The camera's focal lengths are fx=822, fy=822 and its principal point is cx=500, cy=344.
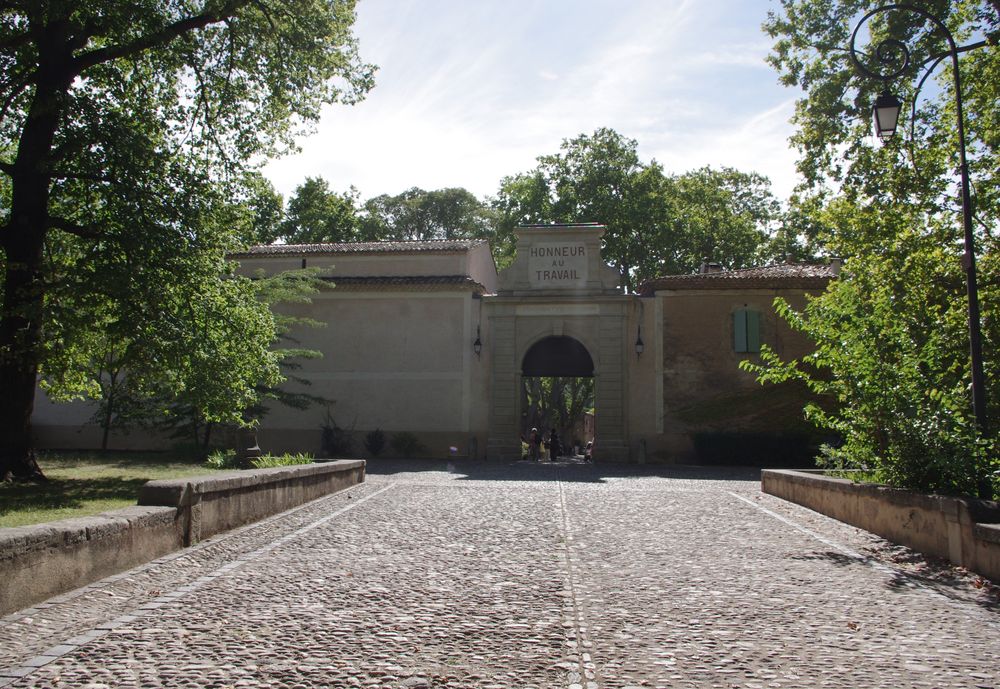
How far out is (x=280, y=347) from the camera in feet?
86.9

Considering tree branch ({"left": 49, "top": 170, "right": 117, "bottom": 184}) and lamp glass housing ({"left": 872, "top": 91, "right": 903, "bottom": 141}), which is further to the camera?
tree branch ({"left": 49, "top": 170, "right": 117, "bottom": 184})

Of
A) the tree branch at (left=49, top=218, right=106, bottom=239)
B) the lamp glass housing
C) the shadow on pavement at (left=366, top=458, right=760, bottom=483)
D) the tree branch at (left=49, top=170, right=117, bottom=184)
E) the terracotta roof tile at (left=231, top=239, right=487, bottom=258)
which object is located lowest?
the shadow on pavement at (left=366, top=458, right=760, bottom=483)

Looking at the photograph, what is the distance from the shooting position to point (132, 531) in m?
6.93

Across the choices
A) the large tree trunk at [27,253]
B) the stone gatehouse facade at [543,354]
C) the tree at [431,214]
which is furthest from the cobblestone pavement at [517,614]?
the tree at [431,214]

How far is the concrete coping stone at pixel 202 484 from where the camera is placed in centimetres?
793

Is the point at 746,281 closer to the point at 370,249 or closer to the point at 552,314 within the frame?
the point at 552,314

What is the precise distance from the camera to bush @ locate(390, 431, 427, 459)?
83.6 ft

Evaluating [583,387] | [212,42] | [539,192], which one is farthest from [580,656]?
[583,387]

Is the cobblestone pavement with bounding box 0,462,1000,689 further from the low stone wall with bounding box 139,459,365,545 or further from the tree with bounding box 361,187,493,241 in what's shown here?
the tree with bounding box 361,187,493,241

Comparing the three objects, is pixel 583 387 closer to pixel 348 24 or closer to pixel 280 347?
pixel 280 347

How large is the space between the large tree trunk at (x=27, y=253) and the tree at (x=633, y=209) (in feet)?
100

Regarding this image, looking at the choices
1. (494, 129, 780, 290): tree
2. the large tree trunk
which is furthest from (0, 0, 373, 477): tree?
(494, 129, 780, 290): tree

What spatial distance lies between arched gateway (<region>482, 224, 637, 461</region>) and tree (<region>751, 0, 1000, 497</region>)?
19.8ft

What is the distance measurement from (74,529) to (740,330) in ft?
71.0
